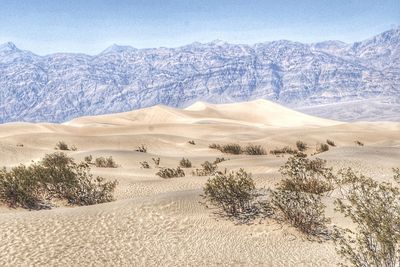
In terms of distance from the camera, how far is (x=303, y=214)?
1054cm

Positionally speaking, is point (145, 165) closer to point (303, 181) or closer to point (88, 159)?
point (88, 159)

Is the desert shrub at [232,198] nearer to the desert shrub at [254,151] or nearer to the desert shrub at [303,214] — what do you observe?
the desert shrub at [303,214]

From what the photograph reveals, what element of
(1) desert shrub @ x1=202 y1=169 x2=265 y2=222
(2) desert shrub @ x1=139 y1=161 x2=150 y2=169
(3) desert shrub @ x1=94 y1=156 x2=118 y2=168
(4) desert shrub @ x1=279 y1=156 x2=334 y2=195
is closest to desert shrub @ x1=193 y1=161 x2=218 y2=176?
(2) desert shrub @ x1=139 y1=161 x2=150 y2=169

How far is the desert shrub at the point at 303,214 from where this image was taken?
10344 millimetres

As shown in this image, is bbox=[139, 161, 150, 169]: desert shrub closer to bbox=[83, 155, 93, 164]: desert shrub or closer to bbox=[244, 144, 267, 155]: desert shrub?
bbox=[83, 155, 93, 164]: desert shrub

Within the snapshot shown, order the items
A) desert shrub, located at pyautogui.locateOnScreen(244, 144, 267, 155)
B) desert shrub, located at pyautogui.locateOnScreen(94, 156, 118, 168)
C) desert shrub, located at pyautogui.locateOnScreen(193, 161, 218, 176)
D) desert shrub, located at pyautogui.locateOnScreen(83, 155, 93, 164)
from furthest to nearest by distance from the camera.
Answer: desert shrub, located at pyautogui.locateOnScreen(244, 144, 267, 155) < desert shrub, located at pyautogui.locateOnScreen(83, 155, 93, 164) < desert shrub, located at pyautogui.locateOnScreen(94, 156, 118, 168) < desert shrub, located at pyautogui.locateOnScreen(193, 161, 218, 176)

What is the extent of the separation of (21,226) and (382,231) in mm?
7292

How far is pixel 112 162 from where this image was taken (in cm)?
2441

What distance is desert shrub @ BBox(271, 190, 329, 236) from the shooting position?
33.9 ft

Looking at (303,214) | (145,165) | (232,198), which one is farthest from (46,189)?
(145,165)

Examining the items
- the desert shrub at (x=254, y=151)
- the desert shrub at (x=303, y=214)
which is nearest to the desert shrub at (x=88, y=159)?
the desert shrub at (x=254, y=151)

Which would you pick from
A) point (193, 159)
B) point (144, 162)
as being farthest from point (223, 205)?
point (193, 159)

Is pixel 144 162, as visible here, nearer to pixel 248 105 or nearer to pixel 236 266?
pixel 236 266

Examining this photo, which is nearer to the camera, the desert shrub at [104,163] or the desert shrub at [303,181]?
the desert shrub at [303,181]
